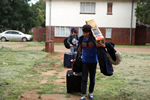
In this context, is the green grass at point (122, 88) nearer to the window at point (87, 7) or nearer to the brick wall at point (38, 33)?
the window at point (87, 7)

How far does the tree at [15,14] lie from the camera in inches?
1326

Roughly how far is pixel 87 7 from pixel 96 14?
1.34 meters

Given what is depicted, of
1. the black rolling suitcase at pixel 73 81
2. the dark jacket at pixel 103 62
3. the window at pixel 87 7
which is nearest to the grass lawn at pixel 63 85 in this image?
the black rolling suitcase at pixel 73 81

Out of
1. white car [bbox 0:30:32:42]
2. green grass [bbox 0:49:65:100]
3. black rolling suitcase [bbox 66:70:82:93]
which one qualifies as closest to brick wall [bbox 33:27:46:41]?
white car [bbox 0:30:32:42]

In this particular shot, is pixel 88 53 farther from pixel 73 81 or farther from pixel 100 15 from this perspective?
pixel 100 15

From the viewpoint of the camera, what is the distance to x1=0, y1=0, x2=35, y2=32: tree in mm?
33688

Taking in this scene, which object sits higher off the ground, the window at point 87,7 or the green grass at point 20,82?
the window at point 87,7

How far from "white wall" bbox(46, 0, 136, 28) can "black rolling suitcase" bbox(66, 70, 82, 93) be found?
68.9 ft

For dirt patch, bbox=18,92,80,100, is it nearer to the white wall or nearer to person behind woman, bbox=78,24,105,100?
person behind woman, bbox=78,24,105,100

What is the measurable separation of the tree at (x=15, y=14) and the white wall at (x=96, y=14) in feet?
34.7

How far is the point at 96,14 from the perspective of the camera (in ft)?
85.3

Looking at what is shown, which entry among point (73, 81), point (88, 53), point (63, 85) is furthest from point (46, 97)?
point (88, 53)

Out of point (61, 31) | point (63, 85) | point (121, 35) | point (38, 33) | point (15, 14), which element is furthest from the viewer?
point (15, 14)

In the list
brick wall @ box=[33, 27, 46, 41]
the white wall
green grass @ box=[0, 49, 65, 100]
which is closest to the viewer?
green grass @ box=[0, 49, 65, 100]
